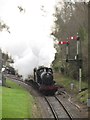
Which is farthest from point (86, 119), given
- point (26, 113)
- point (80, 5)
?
point (80, 5)

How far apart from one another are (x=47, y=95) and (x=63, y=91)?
2.90 meters

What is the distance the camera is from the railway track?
74.3ft

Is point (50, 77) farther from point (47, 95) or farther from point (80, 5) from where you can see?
point (80, 5)

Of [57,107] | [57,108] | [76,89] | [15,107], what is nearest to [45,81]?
[76,89]

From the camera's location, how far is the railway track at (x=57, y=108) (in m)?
22.6

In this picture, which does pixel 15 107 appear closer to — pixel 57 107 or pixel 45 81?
pixel 57 107

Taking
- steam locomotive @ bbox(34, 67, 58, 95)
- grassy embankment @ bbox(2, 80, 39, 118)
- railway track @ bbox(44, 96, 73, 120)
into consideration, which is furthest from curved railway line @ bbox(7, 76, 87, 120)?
grassy embankment @ bbox(2, 80, 39, 118)

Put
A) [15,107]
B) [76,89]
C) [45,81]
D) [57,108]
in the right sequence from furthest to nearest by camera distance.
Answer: [76,89] → [45,81] → [57,108] → [15,107]

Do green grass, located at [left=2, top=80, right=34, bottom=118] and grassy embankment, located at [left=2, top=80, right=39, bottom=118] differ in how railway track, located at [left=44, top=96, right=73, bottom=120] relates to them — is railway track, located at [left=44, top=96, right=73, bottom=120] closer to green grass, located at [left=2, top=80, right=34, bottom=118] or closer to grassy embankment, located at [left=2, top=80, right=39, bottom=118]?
grassy embankment, located at [left=2, top=80, right=39, bottom=118]

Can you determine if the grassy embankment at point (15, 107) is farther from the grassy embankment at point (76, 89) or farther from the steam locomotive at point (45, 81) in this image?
the grassy embankment at point (76, 89)

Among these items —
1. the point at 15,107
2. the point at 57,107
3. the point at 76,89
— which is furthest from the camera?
the point at 76,89

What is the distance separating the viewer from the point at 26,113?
20703mm

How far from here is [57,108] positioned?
1013 inches

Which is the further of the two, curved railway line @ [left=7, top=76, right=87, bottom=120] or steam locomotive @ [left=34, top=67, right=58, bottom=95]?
steam locomotive @ [left=34, top=67, right=58, bottom=95]
